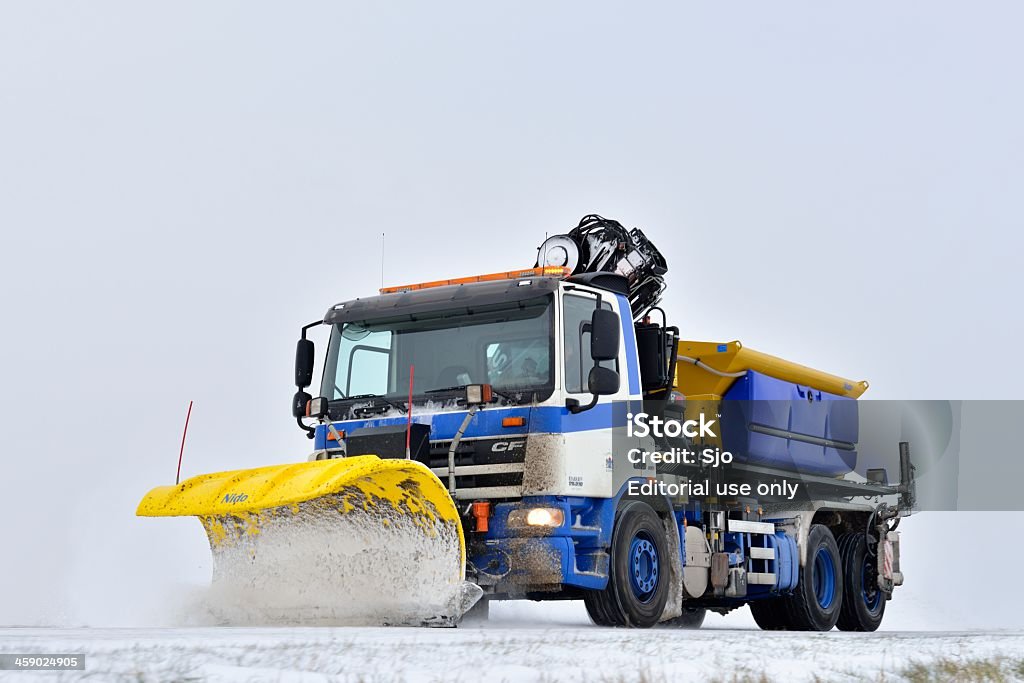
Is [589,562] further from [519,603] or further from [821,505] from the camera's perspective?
[821,505]

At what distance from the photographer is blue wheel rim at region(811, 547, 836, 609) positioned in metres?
13.5

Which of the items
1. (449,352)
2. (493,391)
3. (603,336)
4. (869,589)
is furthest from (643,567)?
(869,589)

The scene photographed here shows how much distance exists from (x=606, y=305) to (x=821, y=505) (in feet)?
14.5

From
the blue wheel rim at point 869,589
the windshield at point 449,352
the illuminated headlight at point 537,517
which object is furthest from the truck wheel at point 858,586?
the windshield at point 449,352

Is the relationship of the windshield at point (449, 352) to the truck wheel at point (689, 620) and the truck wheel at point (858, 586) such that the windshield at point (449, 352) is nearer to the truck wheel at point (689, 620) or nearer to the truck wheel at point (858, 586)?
the truck wheel at point (689, 620)

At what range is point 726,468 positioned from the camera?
12.1 metres

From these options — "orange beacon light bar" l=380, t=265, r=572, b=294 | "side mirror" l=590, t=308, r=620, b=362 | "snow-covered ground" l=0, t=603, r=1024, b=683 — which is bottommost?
"snow-covered ground" l=0, t=603, r=1024, b=683

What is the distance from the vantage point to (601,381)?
951 cm

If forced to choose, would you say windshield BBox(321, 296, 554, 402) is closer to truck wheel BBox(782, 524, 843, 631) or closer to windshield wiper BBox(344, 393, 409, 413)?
windshield wiper BBox(344, 393, 409, 413)

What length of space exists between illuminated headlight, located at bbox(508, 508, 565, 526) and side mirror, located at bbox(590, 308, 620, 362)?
113 centimetres

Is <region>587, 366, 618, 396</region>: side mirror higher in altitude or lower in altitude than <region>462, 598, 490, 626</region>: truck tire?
higher

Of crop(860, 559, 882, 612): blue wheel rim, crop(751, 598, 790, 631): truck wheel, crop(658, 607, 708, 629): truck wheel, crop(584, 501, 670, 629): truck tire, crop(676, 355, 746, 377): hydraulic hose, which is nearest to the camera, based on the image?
crop(584, 501, 670, 629): truck tire

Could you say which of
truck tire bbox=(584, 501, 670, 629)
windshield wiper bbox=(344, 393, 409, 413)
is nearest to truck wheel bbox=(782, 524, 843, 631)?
truck tire bbox=(584, 501, 670, 629)

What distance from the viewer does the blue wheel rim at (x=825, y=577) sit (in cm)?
1352
